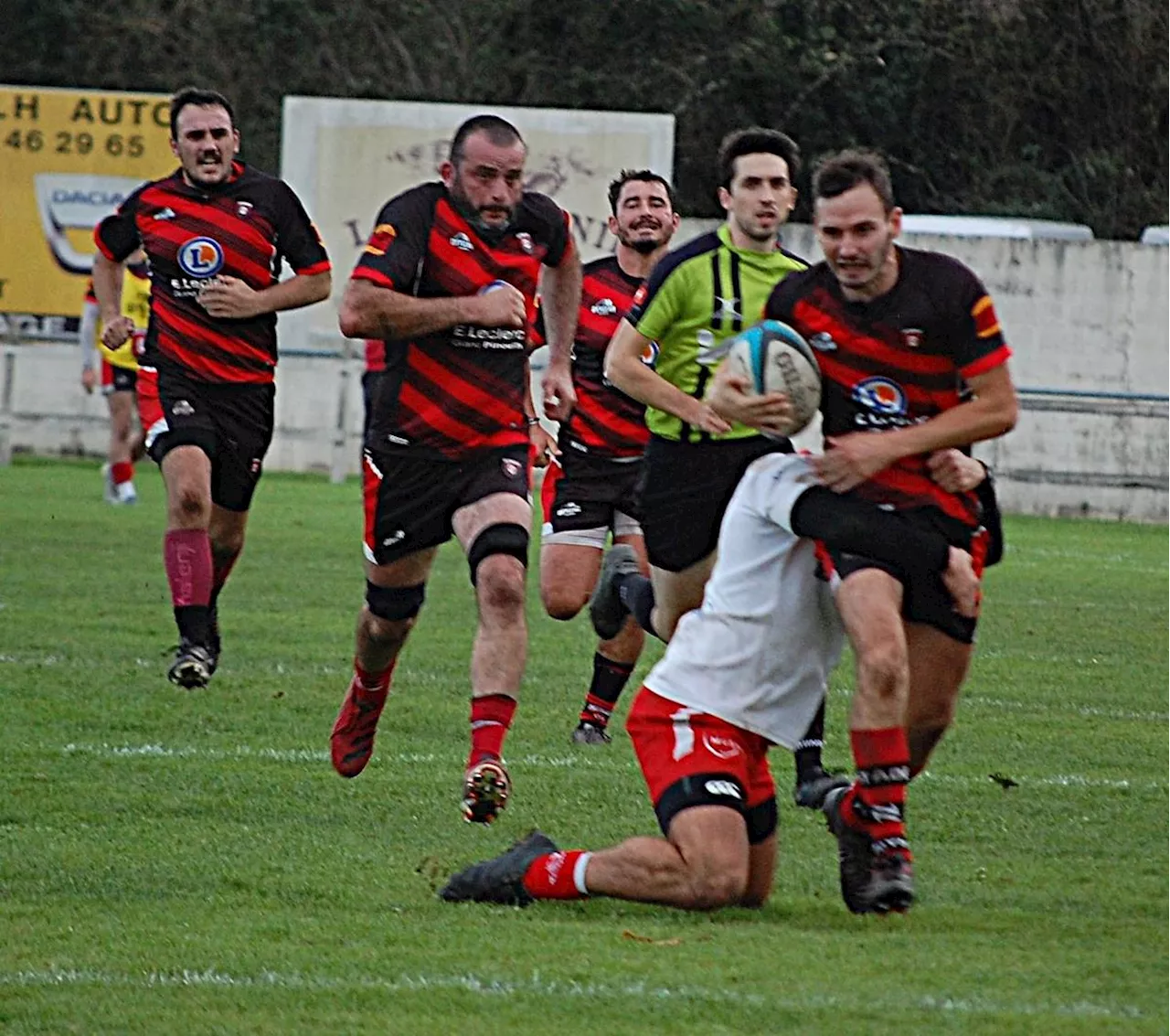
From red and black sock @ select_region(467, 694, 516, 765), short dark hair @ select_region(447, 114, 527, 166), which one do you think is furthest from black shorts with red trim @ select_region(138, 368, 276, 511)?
red and black sock @ select_region(467, 694, 516, 765)

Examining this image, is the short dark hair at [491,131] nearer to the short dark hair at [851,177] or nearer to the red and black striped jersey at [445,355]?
the red and black striped jersey at [445,355]

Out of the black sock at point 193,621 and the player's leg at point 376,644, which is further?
the black sock at point 193,621

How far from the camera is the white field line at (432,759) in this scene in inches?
312

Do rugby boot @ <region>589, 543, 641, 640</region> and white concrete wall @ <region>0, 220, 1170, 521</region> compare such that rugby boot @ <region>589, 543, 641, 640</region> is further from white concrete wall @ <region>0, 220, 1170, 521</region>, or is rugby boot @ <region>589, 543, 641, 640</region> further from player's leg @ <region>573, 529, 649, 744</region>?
white concrete wall @ <region>0, 220, 1170, 521</region>

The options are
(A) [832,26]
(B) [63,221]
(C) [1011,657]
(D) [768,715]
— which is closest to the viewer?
(D) [768,715]

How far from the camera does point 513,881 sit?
5789 millimetres

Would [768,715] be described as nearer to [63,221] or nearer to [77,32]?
[63,221]

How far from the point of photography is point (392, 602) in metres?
7.71

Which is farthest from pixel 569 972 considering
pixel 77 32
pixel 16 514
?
pixel 77 32

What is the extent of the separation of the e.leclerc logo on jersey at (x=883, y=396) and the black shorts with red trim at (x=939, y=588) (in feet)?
0.86

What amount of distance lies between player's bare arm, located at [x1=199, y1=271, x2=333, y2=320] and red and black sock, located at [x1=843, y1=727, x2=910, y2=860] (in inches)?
167

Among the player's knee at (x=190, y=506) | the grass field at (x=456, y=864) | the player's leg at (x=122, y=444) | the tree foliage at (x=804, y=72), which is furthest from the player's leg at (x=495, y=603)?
the tree foliage at (x=804, y=72)

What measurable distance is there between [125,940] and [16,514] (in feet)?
43.9

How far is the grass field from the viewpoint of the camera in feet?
15.5
